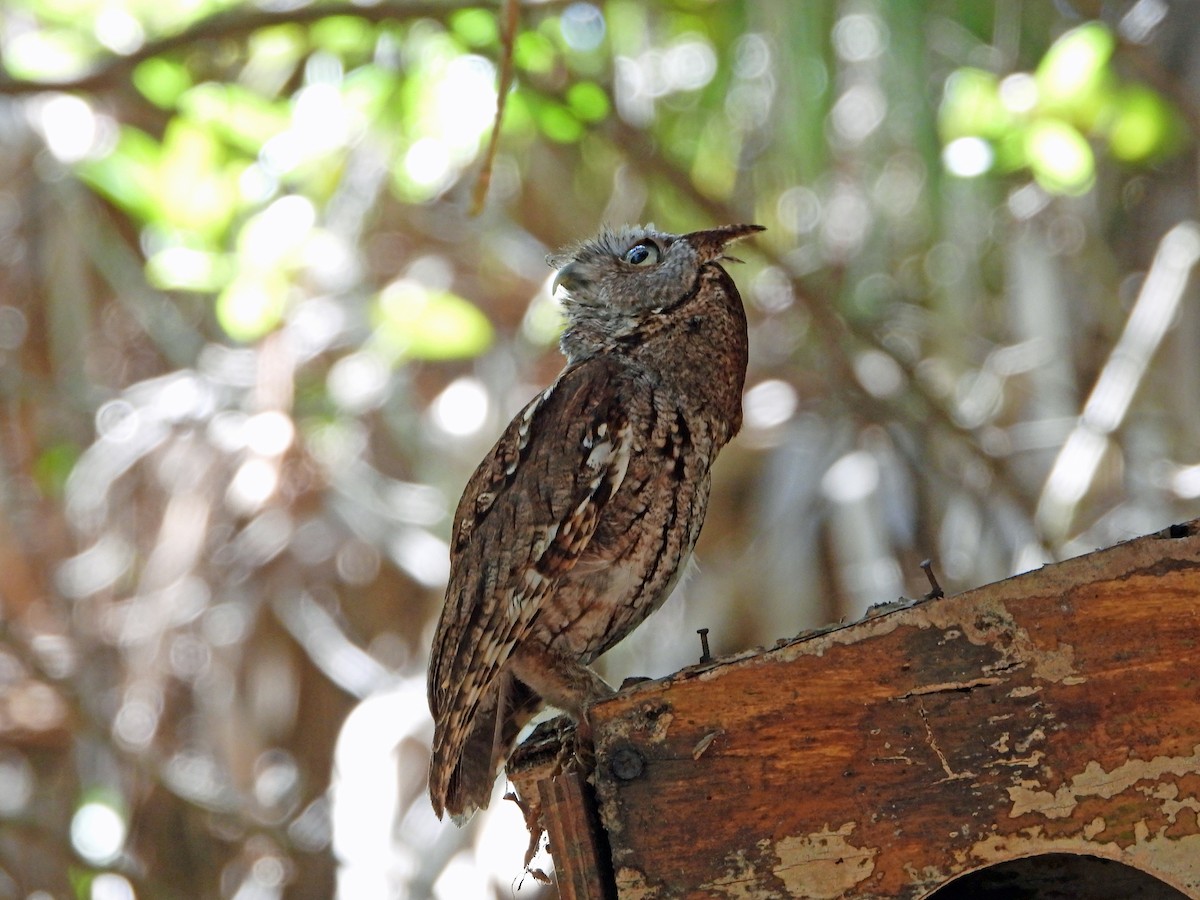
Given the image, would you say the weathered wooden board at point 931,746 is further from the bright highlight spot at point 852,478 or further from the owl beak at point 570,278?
the bright highlight spot at point 852,478

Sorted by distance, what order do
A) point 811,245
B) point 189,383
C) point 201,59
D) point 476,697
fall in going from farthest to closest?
1. point 189,383
2. point 811,245
3. point 201,59
4. point 476,697

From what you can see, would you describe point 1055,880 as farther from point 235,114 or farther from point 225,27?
point 235,114

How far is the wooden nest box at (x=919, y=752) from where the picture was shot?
1425 millimetres

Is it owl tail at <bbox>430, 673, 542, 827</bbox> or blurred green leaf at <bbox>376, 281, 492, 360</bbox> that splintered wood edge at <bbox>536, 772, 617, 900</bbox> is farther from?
blurred green leaf at <bbox>376, 281, 492, 360</bbox>

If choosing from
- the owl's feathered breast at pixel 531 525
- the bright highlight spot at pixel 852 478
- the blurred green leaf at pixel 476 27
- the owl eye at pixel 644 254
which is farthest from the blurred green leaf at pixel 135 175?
the bright highlight spot at pixel 852 478

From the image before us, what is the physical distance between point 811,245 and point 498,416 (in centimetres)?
107

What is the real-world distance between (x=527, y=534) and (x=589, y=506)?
3.9 inches

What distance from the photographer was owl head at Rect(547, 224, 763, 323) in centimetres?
212

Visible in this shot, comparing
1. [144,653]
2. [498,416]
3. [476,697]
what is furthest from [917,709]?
[144,653]

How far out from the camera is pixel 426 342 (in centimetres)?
347

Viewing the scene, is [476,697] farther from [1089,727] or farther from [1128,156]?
[1128,156]

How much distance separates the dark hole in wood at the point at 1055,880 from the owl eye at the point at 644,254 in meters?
1.08

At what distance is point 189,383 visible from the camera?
13.5ft

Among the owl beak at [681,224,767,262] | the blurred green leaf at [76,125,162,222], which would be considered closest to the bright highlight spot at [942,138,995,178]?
the owl beak at [681,224,767,262]
